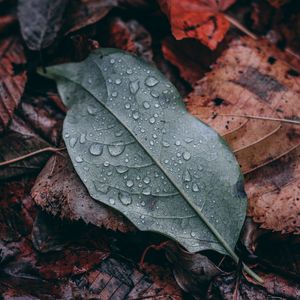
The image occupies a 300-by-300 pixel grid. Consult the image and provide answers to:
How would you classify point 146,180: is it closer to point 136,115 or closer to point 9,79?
point 136,115

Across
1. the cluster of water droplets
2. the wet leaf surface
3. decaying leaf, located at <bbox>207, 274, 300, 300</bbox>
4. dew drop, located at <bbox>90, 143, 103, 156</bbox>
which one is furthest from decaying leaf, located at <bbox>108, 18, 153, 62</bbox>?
decaying leaf, located at <bbox>207, 274, 300, 300</bbox>

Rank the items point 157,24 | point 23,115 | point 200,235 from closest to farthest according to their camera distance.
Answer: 1. point 200,235
2. point 23,115
3. point 157,24

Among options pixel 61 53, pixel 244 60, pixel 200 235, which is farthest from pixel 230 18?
pixel 200 235

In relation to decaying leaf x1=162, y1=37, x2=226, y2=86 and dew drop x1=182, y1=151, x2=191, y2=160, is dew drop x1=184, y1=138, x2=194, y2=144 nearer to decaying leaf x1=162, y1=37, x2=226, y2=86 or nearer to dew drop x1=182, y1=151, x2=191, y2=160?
dew drop x1=182, y1=151, x2=191, y2=160

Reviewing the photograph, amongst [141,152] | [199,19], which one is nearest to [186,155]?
[141,152]

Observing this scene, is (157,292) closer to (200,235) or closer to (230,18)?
(200,235)
